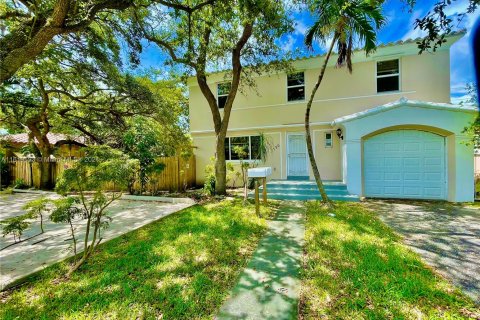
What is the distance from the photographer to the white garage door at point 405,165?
8.18 metres

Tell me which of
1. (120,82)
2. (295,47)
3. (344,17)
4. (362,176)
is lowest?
(362,176)

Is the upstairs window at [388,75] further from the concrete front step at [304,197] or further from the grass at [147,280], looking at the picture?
the grass at [147,280]

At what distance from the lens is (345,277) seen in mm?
3180

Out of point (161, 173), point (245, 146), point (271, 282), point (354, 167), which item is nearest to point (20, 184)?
point (161, 173)

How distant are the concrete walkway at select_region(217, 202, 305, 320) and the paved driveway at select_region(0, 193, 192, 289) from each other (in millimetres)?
3487

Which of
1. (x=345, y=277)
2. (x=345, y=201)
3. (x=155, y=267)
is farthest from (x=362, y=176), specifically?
(x=155, y=267)

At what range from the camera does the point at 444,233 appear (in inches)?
192

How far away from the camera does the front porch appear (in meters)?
8.20

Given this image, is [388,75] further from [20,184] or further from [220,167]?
[20,184]

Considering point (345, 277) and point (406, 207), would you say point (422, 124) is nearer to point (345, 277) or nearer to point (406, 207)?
point (406, 207)

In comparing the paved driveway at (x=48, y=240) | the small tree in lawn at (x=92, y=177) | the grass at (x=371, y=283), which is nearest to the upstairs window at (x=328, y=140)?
the grass at (x=371, y=283)

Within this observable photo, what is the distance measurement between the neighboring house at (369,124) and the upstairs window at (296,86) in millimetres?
53

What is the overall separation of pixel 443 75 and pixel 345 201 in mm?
7445

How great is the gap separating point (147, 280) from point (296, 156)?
953 cm
